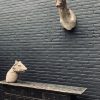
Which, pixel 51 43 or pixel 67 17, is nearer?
pixel 67 17

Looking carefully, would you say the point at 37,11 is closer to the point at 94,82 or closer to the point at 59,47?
the point at 59,47

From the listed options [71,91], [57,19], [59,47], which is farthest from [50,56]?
[71,91]

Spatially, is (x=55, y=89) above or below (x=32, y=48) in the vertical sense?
below

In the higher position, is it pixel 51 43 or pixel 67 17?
pixel 67 17

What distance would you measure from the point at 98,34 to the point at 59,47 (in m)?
0.70

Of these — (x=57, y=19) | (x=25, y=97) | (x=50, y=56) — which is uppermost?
(x=57, y=19)

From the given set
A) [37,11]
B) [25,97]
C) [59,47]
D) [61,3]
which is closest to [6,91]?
[25,97]

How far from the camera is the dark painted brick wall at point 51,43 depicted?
3682mm

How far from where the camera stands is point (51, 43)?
4078 millimetres

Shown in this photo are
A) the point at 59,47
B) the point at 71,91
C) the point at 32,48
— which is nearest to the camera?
the point at 71,91

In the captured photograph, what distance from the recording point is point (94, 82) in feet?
12.1

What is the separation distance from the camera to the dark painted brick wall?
3682 millimetres

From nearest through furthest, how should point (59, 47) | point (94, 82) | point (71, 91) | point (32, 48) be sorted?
point (71, 91) < point (94, 82) < point (59, 47) < point (32, 48)

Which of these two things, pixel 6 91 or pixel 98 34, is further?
pixel 6 91
